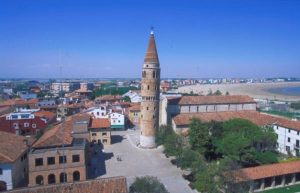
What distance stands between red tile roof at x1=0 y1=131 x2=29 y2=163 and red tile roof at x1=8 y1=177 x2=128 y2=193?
36.3 ft

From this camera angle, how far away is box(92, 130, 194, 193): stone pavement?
3684cm

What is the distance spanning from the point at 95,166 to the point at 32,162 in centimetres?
1083

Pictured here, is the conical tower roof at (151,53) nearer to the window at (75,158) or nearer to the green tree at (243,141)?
Answer: the green tree at (243,141)

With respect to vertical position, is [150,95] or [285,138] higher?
[150,95]

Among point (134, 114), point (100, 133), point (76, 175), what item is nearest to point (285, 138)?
point (100, 133)

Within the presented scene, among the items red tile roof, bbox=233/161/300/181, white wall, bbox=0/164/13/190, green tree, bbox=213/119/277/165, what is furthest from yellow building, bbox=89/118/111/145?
red tile roof, bbox=233/161/300/181

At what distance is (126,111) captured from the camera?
8588cm

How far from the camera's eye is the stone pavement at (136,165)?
121 ft

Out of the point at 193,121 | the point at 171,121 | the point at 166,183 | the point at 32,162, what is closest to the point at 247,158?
the point at 193,121

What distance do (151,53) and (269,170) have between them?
29294 mm

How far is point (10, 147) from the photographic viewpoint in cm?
3581

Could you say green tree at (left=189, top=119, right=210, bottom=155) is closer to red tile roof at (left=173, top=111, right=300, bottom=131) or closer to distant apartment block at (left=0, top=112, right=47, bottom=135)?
red tile roof at (left=173, top=111, right=300, bottom=131)

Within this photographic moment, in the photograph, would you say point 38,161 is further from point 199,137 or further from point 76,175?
point 199,137

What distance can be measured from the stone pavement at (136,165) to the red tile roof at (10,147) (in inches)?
428
